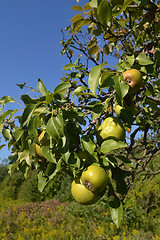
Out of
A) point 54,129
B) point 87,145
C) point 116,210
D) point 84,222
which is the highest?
point 54,129

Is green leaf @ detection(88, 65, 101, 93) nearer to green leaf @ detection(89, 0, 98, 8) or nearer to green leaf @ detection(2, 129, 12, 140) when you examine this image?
green leaf @ detection(89, 0, 98, 8)

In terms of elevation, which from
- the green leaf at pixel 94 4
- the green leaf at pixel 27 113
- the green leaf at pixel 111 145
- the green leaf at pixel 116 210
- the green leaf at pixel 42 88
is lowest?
the green leaf at pixel 116 210

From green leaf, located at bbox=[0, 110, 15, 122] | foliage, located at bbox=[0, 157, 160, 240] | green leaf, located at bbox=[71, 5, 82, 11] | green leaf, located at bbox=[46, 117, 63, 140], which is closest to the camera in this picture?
green leaf, located at bbox=[46, 117, 63, 140]

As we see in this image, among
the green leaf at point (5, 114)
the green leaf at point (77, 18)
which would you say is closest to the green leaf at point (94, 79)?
the green leaf at point (5, 114)

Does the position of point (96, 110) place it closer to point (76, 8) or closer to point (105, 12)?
point (105, 12)

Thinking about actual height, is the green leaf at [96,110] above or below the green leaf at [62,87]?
below

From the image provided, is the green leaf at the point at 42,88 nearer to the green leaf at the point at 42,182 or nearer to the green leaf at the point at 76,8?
the green leaf at the point at 42,182

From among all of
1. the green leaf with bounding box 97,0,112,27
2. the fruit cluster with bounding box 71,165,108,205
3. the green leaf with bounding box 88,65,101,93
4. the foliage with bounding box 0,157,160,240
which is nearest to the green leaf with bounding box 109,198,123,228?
the fruit cluster with bounding box 71,165,108,205

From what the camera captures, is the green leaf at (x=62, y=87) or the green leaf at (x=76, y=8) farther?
the green leaf at (x=76, y=8)

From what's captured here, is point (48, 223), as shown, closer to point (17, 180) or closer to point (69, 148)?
point (69, 148)

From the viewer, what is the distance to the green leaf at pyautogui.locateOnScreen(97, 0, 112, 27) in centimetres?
98

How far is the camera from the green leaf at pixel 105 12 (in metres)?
0.98

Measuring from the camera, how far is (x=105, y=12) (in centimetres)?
102

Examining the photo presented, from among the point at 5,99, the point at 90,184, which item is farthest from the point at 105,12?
the point at 90,184
